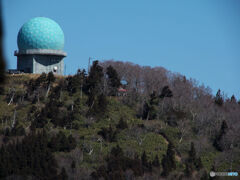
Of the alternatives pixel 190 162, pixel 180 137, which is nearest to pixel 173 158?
pixel 190 162

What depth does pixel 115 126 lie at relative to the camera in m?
45.5

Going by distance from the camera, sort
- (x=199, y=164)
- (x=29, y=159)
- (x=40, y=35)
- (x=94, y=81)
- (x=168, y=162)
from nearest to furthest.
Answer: (x=29, y=159) → (x=168, y=162) → (x=199, y=164) → (x=94, y=81) → (x=40, y=35)

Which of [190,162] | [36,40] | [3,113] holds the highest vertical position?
[36,40]

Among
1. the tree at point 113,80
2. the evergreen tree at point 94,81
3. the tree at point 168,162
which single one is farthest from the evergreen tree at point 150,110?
the tree at point 168,162

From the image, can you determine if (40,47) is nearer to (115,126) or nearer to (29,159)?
(115,126)

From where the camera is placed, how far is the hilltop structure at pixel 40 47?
56312mm

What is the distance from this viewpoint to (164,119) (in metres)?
49.5

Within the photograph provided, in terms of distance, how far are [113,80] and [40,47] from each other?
11.0 metres

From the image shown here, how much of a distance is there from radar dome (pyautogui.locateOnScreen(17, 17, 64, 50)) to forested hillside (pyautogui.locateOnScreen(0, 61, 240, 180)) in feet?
15.8

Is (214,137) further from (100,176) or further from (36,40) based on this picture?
(36,40)

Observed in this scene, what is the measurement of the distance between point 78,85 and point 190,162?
18.4m

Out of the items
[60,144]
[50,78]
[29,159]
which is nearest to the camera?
[29,159]

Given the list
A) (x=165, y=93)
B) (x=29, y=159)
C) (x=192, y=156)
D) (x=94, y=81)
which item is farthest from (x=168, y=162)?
(x=94, y=81)

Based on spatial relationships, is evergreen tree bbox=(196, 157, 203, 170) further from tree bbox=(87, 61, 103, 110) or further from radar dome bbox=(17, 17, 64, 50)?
radar dome bbox=(17, 17, 64, 50)
